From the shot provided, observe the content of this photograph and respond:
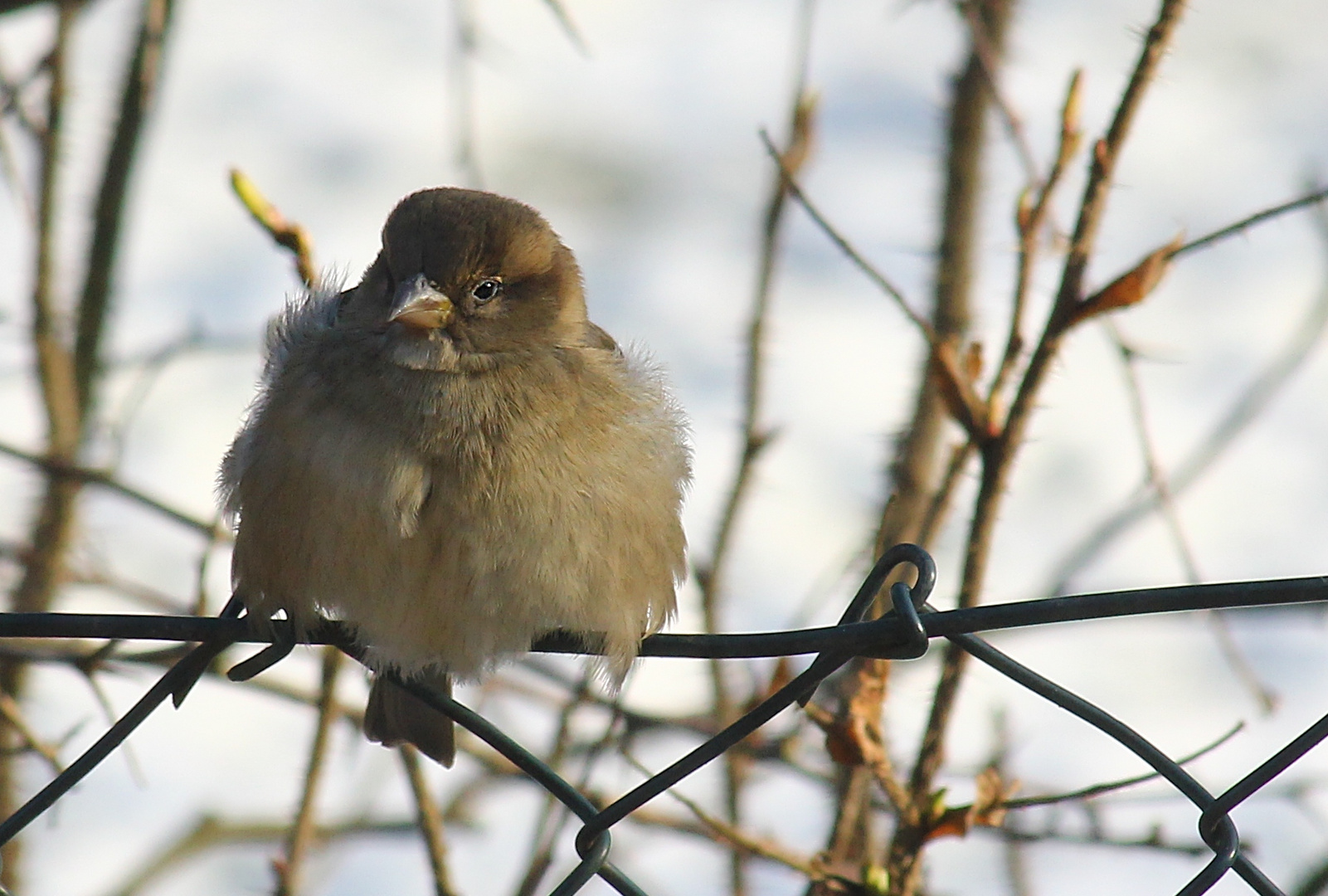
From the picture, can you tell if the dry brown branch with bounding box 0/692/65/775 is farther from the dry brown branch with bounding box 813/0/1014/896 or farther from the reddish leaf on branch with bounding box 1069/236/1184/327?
the reddish leaf on branch with bounding box 1069/236/1184/327

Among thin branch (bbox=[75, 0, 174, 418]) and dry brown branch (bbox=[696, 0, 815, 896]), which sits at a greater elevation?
thin branch (bbox=[75, 0, 174, 418])

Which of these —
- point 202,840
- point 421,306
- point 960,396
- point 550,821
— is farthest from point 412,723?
point 202,840

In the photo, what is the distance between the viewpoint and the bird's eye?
3594mm

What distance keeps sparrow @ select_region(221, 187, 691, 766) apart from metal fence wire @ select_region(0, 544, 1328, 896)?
80 centimetres

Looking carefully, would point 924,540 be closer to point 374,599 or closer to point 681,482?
point 681,482

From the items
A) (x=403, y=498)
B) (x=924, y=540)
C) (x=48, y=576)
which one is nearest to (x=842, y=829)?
(x=924, y=540)

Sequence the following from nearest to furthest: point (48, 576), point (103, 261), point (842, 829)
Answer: point (842, 829) → point (48, 576) → point (103, 261)

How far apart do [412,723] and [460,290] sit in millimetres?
944

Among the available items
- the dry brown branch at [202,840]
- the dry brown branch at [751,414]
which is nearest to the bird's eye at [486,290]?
the dry brown branch at [751,414]

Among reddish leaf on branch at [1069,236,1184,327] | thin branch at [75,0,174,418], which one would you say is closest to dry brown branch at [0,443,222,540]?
thin branch at [75,0,174,418]

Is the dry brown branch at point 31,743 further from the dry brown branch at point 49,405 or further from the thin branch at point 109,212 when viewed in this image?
the thin branch at point 109,212

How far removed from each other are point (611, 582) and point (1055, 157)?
3.90 feet

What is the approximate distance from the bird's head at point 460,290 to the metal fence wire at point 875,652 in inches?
46.9

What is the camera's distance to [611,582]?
10.8 feet
